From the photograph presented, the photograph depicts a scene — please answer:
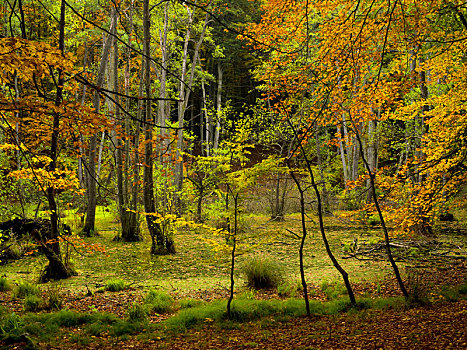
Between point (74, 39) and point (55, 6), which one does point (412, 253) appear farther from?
point (74, 39)

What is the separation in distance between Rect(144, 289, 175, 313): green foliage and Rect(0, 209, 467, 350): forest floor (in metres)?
0.16

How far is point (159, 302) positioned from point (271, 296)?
190 cm

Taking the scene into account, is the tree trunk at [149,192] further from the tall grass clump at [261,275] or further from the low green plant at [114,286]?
the tall grass clump at [261,275]

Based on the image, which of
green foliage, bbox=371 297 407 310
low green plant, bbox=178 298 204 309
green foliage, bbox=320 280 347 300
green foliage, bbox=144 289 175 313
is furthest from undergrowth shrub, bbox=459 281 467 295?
green foliage, bbox=144 289 175 313

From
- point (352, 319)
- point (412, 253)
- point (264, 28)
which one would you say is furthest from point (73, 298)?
point (264, 28)

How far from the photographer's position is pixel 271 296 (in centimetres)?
557

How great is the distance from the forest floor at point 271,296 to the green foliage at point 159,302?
0.16 m

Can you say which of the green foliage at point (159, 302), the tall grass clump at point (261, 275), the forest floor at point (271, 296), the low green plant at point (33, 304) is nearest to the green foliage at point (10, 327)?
the forest floor at point (271, 296)

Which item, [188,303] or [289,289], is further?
[289,289]

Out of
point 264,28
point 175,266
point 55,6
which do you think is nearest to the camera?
point 175,266

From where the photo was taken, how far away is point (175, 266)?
7.85m

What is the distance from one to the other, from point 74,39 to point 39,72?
38.1 feet

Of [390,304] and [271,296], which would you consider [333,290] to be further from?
[390,304]

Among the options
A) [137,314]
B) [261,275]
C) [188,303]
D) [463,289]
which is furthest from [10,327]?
[463,289]
